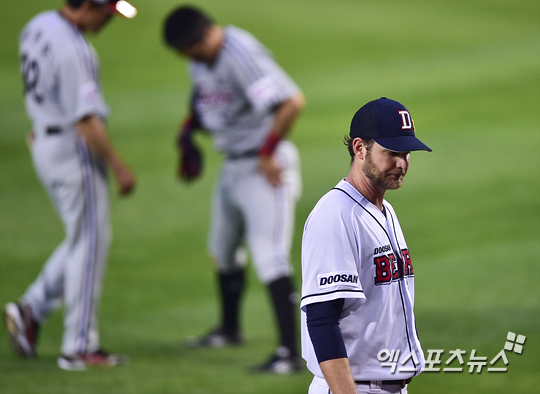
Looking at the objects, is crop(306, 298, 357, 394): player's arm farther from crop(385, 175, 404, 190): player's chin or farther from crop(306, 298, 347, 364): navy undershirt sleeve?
crop(385, 175, 404, 190): player's chin

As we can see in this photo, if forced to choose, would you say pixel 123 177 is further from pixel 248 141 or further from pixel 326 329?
pixel 326 329

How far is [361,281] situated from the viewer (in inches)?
109

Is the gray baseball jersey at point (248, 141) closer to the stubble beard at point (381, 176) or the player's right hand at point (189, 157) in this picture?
the player's right hand at point (189, 157)

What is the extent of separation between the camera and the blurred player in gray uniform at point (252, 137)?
18.1 ft

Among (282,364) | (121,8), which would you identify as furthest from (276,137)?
(282,364)

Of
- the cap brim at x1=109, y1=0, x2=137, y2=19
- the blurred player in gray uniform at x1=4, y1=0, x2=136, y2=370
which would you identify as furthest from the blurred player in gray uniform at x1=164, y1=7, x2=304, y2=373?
the blurred player in gray uniform at x1=4, y1=0, x2=136, y2=370

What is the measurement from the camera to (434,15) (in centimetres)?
2416

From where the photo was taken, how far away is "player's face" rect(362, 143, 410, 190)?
2.79m

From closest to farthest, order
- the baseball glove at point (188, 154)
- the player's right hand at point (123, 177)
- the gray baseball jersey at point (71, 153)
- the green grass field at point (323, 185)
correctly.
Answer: the gray baseball jersey at point (71, 153) < the player's right hand at point (123, 177) < the green grass field at point (323, 185) < the baseball glove at point (188, 154)

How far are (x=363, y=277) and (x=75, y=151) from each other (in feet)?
10.3

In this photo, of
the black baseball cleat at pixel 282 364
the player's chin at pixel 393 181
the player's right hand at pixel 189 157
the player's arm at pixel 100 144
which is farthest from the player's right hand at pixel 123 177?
the player's chin at pixel 393 181

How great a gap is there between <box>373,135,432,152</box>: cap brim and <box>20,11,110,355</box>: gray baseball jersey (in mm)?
2992

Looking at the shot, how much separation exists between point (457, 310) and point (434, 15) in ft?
61.6

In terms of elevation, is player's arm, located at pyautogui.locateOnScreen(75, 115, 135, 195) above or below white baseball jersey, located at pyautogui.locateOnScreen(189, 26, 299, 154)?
below
